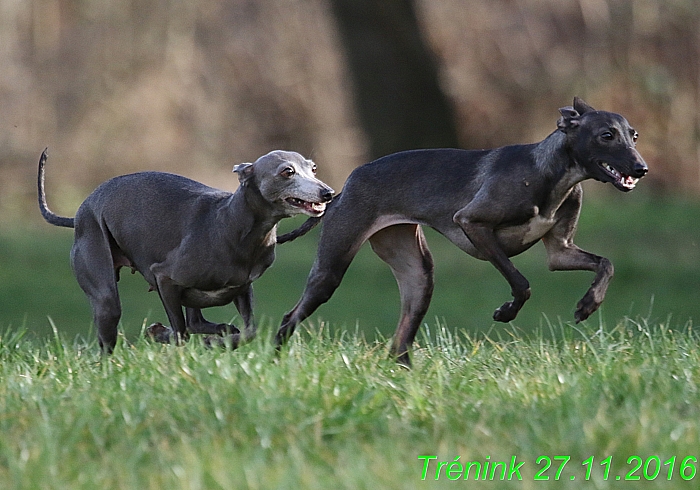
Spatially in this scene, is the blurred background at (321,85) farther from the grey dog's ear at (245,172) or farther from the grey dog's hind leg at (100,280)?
the grey dog's ear at (245,172)

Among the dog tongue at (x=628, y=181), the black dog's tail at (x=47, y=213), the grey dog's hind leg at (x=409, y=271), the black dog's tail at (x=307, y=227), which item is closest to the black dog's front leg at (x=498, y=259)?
the grey dog's hind leg at (x=409, y=271)

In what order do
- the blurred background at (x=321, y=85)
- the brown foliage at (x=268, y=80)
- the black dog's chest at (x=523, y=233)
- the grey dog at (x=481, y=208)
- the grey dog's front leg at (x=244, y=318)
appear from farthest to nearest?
the brown foliage at (x=268, y=80), the blurred background at (x=321, y=85), the grey dog's front leg at (x=244, y=318), the black dog's chest at (x=523, y=233), the grey dog at (x=481, y=208)

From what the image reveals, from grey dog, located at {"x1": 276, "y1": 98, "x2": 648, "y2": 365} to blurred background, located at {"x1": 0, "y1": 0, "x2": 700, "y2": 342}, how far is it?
8.83m

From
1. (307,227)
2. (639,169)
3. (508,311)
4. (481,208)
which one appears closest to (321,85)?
(307,227)

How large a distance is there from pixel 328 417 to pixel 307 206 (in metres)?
1.90

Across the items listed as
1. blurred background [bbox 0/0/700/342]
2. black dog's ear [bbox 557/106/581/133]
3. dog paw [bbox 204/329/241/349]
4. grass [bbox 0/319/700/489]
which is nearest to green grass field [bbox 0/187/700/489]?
grass [bbox 0/319/700/489]

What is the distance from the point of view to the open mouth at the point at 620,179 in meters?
6.18

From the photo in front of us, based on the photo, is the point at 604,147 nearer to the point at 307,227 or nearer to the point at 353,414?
the point at 307,227

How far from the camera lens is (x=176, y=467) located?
4.44 meters

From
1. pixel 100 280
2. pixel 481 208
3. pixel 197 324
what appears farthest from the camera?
pixel 197 324

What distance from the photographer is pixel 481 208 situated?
6508 mm

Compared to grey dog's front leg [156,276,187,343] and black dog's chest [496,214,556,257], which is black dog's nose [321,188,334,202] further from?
grey dog's front leg [156,276,187,343]

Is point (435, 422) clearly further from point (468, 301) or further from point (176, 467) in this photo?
point (468, 301)

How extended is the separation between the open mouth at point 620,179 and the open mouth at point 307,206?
159 cm
